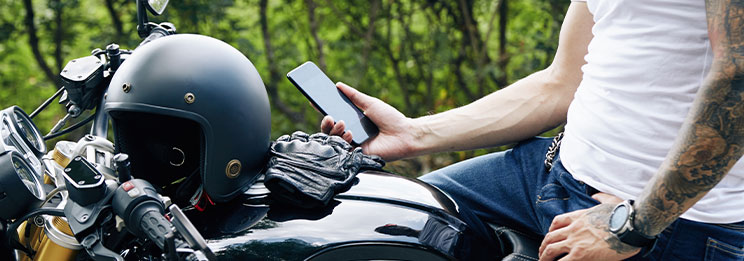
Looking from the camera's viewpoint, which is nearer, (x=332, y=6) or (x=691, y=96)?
(x=691, y=96)

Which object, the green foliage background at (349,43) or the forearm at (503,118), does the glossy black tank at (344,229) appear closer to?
the forearm at (503,118)

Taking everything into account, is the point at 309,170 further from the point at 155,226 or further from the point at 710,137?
the point at 710,137

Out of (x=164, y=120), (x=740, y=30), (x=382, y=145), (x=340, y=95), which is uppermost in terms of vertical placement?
(x=740, y=30)

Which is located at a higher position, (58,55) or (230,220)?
(230,220)

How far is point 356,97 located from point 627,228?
2.87 feet

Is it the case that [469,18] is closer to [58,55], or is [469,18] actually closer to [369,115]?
[58,55]

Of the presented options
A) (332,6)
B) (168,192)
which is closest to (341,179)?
(168,192)

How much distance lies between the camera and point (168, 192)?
154 centimetres

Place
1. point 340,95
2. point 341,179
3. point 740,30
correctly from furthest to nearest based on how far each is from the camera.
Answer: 1. point 340,95
2. point 341,179
3. point 740,30

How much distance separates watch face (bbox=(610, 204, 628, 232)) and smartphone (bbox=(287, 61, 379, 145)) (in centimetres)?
74

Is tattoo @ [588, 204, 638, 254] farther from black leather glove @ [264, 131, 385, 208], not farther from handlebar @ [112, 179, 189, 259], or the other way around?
handlebar @ [112, 179, 189, 259]

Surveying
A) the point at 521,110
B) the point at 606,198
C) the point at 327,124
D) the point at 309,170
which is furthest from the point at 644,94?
the point at 327,124

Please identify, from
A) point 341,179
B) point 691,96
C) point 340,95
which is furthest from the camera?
point 340,95

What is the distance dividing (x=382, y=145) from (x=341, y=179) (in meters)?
0.52
